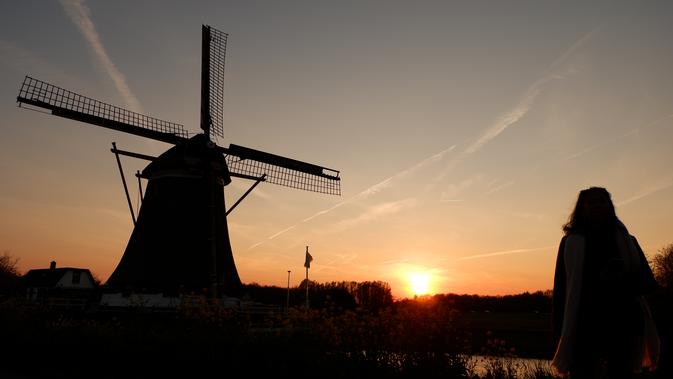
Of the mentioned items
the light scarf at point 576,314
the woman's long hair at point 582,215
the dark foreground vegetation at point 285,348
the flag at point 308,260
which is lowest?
the dark foreground vegetation at point 285,348

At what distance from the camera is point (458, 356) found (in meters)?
7.45

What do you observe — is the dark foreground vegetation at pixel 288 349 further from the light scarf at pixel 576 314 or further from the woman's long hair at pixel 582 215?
the woman's long hair at pixel 582 215

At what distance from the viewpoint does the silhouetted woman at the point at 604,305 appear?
13.5 feet

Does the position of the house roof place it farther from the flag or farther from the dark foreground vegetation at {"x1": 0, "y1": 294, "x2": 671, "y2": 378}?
the dark foreground vegetation at {"x1": 0, "y1": 294, "x2": 671, "y2": 378}

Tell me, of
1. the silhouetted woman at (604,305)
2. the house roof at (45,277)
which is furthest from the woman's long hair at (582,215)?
the house roof at (45,277)

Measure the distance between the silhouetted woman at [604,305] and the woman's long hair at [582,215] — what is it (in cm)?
2

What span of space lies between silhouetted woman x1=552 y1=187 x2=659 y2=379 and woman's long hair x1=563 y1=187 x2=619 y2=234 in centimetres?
2

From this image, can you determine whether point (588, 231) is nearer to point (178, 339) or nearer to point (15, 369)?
point (178, 339)

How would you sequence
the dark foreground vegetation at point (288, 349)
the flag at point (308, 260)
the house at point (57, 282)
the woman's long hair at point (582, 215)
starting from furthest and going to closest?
the house at point (57, 282), the flag at point (308, 260), the dark foreground vegetation at point (288, 349), the woman's long hair at point (582, 215)

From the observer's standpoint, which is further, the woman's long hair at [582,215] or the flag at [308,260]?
the flag at [308,260]

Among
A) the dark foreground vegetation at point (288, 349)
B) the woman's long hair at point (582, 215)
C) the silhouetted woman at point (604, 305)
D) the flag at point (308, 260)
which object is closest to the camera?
the silhouetted woman at point (604, 305)

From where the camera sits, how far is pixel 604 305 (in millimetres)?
4211

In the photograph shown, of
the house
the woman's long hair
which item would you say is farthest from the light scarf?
the house

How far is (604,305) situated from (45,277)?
2393 inches
